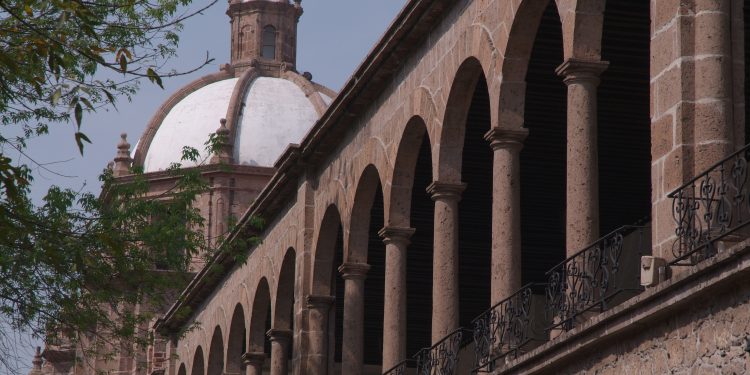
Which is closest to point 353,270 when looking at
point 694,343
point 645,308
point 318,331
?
point 318,331

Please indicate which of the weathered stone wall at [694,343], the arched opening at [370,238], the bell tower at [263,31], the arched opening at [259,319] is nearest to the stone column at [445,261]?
the arched opening at [370,238]

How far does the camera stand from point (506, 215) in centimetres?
1788

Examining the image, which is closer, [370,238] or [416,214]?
[416,214]

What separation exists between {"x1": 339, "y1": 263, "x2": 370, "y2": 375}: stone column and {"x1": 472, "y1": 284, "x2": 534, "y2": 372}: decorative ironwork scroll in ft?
21.5

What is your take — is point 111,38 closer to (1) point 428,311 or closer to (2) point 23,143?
(2) point 23,143

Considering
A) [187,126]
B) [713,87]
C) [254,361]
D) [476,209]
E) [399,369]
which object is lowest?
[399,369]

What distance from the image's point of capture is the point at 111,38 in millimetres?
19156

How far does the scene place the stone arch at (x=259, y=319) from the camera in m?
31.7

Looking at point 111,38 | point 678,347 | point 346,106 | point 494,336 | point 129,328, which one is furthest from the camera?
point 346,106

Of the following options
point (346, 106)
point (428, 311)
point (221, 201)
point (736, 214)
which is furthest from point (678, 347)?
point (221, 201)

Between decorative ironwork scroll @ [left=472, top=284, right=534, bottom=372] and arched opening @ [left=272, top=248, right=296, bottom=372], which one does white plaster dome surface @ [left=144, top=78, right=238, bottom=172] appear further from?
decorative ironwork scroll @ [left=472, top=284, right=534, bottom=372]

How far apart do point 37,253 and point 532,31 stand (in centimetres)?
551

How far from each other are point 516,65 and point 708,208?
17.4 feet

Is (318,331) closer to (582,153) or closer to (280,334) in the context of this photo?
(280,334)
